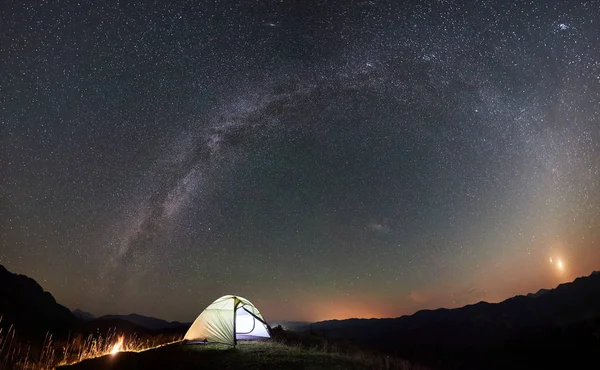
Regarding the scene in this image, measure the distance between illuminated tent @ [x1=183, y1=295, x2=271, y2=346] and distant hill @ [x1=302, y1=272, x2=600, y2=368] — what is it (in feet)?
113

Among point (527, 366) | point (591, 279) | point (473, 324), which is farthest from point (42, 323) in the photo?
point (591, 279)

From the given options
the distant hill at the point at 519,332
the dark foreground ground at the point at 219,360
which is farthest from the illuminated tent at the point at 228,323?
the distant hill at the point at 519,332

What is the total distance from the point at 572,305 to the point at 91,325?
462ft

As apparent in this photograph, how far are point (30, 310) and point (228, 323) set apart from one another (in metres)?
104

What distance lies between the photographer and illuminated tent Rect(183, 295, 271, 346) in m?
14.8

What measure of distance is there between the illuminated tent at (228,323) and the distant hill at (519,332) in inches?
1357

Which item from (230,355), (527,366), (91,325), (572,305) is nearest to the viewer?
(230,355)

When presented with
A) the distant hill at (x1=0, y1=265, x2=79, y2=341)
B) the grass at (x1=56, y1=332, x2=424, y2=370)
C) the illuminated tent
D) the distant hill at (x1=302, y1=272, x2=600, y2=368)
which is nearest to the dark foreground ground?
the grass at (x1=56, y1=332, x2=424, y2=370)

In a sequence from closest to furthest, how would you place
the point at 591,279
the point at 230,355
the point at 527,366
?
the point at 230,355, the point at 527,366, the point at 591,279

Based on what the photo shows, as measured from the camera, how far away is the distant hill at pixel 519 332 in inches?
2026

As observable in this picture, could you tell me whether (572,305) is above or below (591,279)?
below

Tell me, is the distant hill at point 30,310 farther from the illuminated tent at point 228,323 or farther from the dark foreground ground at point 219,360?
the dark foreground ground at point 219,360

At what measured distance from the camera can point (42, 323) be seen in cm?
8575

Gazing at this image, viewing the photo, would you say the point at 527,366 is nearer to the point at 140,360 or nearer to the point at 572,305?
the point at 140,360
